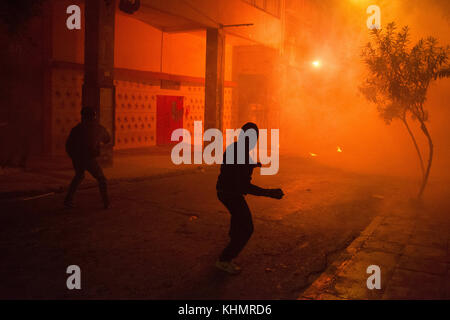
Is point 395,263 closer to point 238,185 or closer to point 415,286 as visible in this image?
point 415,286

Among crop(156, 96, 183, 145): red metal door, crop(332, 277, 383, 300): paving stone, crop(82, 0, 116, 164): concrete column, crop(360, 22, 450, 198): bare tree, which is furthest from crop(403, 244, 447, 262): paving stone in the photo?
crop(156, 96, 183, 145): red metal door

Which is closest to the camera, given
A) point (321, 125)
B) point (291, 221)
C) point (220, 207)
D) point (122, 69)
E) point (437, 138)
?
point (291, 221)

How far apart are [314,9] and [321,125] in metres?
7.80

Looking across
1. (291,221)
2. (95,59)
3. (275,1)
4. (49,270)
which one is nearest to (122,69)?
(95,59)

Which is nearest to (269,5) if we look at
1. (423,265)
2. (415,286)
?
(423,265)

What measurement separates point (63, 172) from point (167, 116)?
30.9 feet

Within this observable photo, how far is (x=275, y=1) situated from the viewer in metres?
24.3

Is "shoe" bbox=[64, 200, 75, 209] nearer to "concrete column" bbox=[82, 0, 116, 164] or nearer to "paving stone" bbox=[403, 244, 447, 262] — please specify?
"concrete column" bbox=[82, 0, 116, 164]

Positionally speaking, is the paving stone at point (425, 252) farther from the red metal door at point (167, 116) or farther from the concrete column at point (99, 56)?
the red metal door at point (167, 116)

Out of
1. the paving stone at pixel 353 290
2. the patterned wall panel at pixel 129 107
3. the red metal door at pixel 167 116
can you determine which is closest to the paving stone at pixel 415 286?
the paving stone at pixel 353 290

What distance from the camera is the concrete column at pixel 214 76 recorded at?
59.8 ft

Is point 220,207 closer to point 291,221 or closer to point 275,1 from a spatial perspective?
point 291,221

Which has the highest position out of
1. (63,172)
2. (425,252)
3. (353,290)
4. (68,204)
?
(63,172)

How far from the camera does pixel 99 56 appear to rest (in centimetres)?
1307
